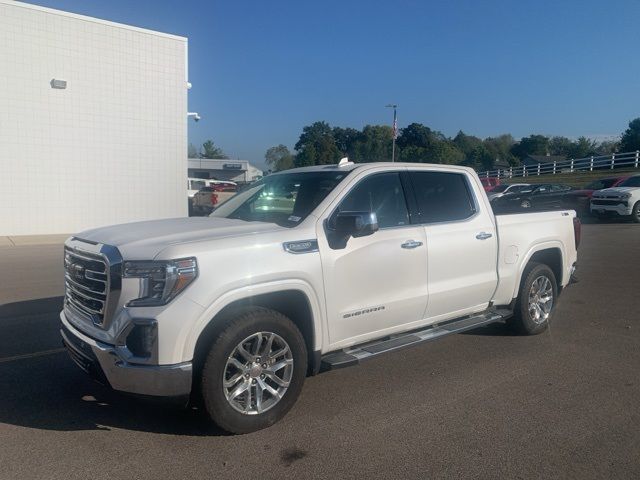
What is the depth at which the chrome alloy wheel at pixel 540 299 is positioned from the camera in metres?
6.14

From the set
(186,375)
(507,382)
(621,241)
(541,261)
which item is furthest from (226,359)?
(621,241)

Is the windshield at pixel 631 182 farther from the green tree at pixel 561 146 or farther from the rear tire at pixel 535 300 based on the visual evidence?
the green tree at pixel 561 146

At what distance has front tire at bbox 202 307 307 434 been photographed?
3604 mm

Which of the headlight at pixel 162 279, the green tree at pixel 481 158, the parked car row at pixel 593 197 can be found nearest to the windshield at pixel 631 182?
the parked car row at pixel 593 197

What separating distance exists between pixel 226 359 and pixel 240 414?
Result: 429 millimetres

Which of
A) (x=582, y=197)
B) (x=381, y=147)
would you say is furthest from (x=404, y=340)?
(x=381, y=147)

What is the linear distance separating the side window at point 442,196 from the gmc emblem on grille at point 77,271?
2.88 m

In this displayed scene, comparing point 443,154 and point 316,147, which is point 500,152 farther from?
point 316,147

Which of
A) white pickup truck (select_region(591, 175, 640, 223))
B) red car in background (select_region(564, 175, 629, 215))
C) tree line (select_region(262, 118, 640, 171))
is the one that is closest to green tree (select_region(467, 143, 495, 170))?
tree line (select_region(262, 118, 640, 171))

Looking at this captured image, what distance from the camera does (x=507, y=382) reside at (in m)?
4.79

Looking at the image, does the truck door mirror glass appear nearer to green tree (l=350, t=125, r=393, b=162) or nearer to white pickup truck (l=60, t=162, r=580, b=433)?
white pickup truck (l=60, t=162, r=580, b=433)

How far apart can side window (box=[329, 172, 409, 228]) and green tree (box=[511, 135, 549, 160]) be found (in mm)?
94607

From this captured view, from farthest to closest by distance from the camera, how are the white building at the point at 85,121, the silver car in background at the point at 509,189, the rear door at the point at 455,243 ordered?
the silver car in background at the point at 509,189, the white building at the point at 85,121, the rear door at the point at 455,243

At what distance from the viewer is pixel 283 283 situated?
387 centimetres
